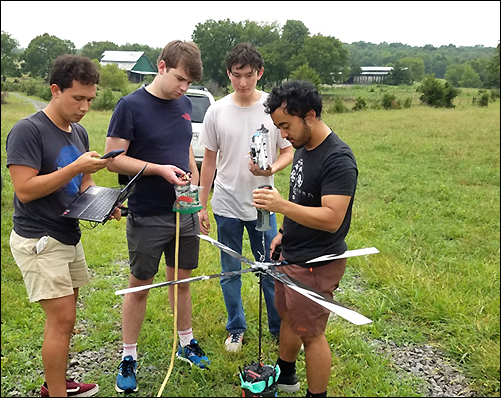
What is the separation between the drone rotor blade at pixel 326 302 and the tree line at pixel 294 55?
1.40 m

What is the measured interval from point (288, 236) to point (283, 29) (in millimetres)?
19602

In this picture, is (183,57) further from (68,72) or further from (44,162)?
(44,162)

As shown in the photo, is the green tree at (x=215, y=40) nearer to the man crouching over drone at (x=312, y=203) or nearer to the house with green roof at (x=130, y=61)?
the man crouching over drone at (x=312, y=203)

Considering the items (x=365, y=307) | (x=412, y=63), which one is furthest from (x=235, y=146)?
(x=412, y=63)

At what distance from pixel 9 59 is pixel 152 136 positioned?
40.2 meters

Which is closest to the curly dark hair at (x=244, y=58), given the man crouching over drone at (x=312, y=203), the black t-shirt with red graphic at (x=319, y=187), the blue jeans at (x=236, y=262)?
the man crouching over drone at (x=312, y=203)

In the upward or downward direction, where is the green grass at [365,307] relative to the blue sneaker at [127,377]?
downward

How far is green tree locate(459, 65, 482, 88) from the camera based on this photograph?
38594mm

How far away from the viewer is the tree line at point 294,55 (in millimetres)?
12893

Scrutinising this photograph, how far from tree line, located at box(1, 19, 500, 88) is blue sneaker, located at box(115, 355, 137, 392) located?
1634 mm

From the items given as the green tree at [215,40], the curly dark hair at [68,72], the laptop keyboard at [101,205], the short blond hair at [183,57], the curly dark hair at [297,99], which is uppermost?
the green tree at [215,40]

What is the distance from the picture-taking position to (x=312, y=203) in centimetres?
196

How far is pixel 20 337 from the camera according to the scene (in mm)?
2934

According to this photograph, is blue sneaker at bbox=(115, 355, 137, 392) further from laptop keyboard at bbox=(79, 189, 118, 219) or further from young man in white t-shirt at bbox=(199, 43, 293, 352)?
laptop keyboard at bbox=(79, 189, 118, 219)
